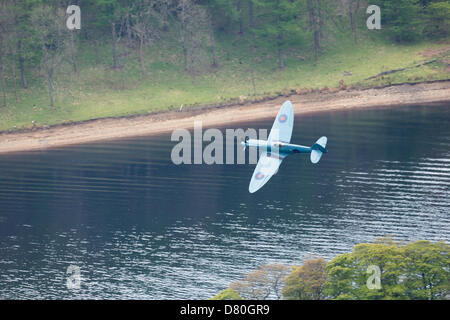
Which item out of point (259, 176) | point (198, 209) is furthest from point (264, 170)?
point (198, 209)

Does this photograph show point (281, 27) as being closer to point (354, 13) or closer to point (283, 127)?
point (354, 13)

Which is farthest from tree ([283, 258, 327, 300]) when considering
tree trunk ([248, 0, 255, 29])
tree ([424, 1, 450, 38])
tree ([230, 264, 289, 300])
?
tree ([424, 1, 450, 38])

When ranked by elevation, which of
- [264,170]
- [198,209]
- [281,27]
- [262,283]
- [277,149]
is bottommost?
[262,283]

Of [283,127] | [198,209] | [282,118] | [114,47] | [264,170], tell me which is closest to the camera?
[264,170]

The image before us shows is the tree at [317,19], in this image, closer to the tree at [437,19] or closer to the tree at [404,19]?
the tree at [404,19]

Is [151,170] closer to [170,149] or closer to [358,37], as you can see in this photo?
[170,149]
